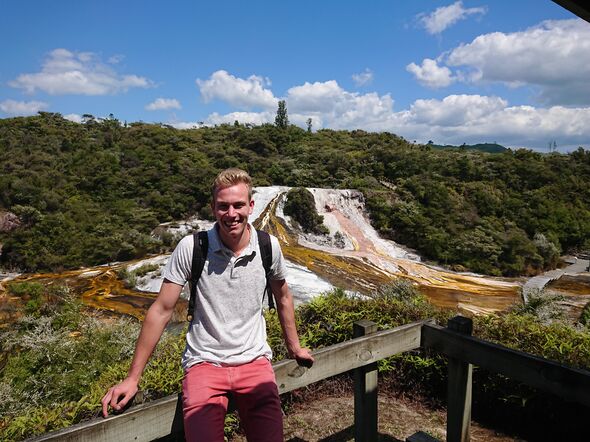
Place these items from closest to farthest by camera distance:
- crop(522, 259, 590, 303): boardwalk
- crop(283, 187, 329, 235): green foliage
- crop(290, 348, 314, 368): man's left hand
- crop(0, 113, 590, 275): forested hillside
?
crop(290, 348, 314, 368): man's left hand < crop(522, 259, 590, 303): boardwalk < crop(0, 113, 590, 275): forested hillside < crop(283, 187, 329, 235): green foliage

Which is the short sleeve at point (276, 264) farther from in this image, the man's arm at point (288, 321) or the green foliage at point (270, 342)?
the green foliage at point (270, 342)

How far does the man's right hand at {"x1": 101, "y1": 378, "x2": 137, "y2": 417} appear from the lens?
1.66 m

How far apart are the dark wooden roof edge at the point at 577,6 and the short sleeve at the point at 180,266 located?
1655 millimetres

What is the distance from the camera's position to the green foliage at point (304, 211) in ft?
72.1

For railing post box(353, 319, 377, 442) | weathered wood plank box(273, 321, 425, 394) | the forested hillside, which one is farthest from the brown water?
weathered wood plank box(273, 321, 425, 394)

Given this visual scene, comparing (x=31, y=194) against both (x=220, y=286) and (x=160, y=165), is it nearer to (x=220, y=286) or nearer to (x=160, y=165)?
(x=160, y=165)

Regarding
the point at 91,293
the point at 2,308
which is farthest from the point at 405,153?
the point at 2,308

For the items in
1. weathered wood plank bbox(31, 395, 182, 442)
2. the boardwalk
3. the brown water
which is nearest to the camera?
weathered wood plank bbox(31, 395, 182, 442)

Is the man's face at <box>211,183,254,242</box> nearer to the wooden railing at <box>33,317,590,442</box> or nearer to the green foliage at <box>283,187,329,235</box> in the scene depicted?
the wooden railing at <box>33,317,590,442</box>

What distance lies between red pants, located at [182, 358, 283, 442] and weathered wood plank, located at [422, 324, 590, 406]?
120cm

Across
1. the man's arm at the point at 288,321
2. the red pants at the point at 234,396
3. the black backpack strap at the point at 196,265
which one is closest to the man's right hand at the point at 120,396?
the red pants at the point at 234,396

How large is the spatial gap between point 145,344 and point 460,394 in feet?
6.08

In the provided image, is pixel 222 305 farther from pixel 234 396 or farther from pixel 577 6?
pixel 577 6

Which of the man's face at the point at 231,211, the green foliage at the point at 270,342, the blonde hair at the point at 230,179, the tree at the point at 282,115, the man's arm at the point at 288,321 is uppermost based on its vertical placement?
the tree at the point at 282,115
